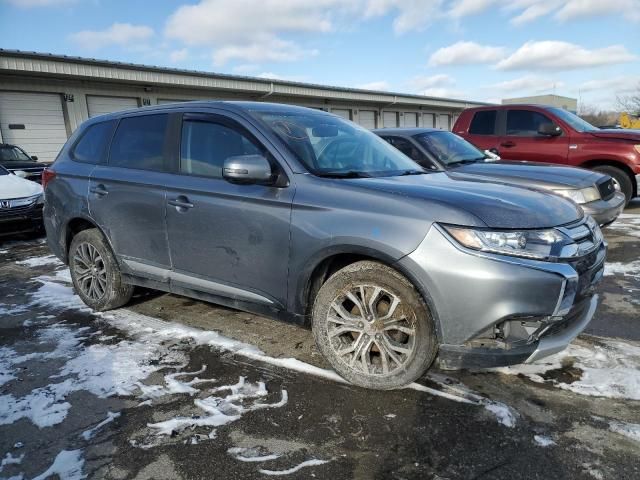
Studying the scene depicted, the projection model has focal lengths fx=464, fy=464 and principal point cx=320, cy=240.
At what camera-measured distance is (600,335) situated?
3.48 meters

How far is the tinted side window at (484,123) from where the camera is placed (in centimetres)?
858

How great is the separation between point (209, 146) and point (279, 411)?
194 cm

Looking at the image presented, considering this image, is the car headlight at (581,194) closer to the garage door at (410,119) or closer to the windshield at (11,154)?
the windshield at (11,154)

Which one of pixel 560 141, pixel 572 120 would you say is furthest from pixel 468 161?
pixel 572 120

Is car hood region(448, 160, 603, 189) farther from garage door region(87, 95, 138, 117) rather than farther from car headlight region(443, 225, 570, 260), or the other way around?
garage door region(87, 95, 138, 117)

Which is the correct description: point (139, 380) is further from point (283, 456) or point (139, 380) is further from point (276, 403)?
point (283, 456)

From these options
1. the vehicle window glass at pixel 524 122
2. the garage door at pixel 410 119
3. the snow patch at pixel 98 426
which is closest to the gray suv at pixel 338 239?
the snow patch at pixel 98 426

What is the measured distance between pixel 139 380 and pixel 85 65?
1516cm

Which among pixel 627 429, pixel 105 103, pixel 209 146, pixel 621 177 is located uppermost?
pixel 105 103

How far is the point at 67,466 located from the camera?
7.15ft

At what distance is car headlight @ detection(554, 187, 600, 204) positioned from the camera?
5.38m

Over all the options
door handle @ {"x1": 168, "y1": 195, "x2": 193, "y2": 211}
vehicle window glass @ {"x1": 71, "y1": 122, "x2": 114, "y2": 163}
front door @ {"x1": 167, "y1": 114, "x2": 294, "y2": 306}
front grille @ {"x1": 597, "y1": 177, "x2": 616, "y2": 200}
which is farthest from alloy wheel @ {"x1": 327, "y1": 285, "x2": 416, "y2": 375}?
front grille @ {"x1": 597, "y1": 177, "x2": 616, "y2": 200}

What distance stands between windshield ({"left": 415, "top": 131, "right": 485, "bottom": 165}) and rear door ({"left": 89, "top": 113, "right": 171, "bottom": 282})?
12.2ft

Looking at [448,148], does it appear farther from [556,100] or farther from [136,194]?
[556,100]
